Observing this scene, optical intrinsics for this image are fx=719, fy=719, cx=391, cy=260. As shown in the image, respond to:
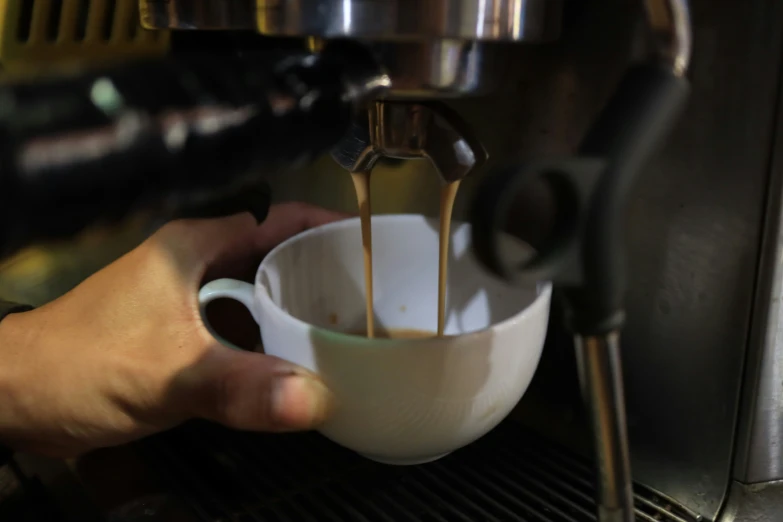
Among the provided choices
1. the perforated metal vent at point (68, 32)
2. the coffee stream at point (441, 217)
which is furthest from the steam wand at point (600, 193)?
the perforated metal vent at point (68, 32)

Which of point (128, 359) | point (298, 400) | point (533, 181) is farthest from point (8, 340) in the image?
point (533, 181)

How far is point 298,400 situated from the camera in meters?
0.29

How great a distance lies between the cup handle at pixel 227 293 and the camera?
348 mm

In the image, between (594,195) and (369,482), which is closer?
(594,195)

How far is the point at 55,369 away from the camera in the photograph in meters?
0.37

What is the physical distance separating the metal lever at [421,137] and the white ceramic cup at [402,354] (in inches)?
2.7

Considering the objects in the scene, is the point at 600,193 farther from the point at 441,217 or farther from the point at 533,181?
the point at 441,217

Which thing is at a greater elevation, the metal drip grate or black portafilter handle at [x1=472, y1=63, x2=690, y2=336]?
black portafilter handle at [x1=472, y1=63, x2=690, y2=336]

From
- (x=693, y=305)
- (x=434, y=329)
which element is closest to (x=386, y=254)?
(x=434, y=329)

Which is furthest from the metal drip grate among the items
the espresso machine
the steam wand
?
the steam wand

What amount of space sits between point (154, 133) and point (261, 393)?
169mm

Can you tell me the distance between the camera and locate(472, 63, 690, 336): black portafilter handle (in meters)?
0.16

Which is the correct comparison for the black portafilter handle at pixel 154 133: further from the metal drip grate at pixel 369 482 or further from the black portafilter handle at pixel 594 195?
the metal drip grate at pixel 369 482

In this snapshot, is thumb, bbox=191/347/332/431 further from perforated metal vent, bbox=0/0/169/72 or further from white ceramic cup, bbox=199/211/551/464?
perforated metal vent, bbox=0/0/169/72
